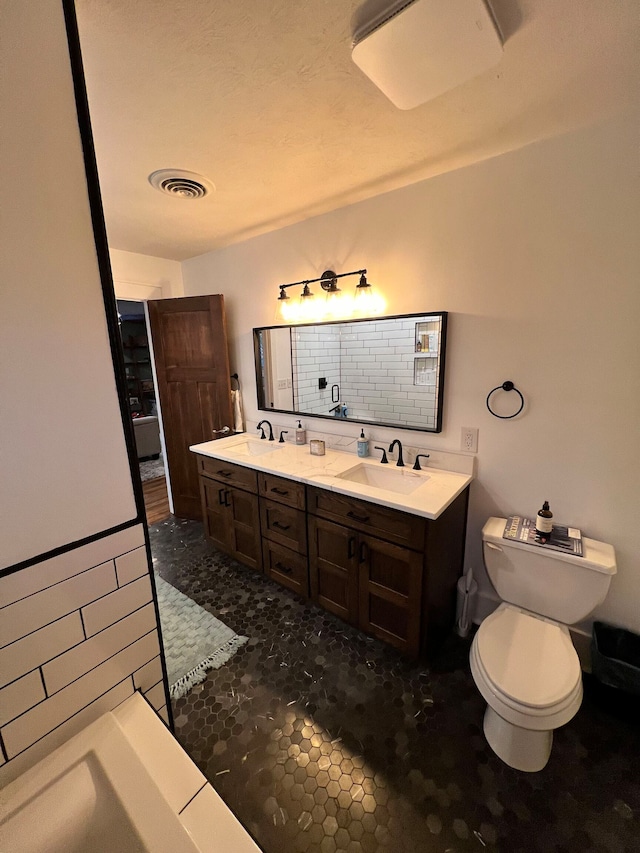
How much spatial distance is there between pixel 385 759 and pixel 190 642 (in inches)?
43.1

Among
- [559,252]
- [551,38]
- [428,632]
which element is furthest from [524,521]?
[551,38]

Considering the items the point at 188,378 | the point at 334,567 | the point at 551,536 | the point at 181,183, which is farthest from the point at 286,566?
the point at 181,183

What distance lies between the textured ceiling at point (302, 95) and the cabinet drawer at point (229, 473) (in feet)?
5.12

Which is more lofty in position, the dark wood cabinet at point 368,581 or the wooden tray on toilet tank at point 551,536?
the wooden tray on toilet tank at point 551,536

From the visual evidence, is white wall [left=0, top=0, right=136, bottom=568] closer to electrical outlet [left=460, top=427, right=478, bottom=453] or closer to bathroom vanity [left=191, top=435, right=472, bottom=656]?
bathroom vanity [left=191, top=435, right=472, bottom=656]

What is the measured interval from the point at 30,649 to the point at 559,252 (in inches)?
83.8

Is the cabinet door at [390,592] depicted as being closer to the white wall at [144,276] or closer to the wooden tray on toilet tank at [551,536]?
the wooden tray on toilet tank at [551,536]

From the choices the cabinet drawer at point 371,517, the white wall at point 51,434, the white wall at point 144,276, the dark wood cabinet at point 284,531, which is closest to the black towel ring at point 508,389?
the cabinet drawer at point 371,517

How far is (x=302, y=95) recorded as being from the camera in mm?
1128

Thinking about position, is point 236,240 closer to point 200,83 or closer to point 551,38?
point 200,83

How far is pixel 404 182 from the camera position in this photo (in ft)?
5.77

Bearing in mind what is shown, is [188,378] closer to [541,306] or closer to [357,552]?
[357,552]

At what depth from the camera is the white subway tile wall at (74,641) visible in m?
0.67

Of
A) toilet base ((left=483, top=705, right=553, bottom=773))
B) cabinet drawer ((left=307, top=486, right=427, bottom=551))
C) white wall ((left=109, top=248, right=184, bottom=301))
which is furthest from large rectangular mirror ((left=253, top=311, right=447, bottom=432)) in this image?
toilet base ((left=483, top=705, right=553, bottom=773))
